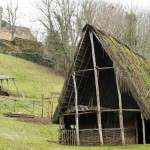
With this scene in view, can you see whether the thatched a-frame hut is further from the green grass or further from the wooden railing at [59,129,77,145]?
the green grass

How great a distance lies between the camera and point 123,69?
84.4ft

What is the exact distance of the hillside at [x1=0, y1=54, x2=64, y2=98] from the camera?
169 ft

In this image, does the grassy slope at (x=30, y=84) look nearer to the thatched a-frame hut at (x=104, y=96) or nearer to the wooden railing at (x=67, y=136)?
the wooden railing at (x=67, y=136)

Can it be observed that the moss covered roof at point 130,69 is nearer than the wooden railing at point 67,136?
Yes

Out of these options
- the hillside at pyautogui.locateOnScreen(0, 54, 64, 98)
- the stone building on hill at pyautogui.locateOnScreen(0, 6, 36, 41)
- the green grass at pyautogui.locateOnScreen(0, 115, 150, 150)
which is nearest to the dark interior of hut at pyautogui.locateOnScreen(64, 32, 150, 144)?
the green grass at pyautogui.locateOnScreen(0, 115, 150, 150)

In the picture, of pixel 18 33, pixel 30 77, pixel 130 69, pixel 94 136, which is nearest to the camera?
pixel 94 136

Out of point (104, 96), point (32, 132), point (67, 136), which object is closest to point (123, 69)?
point (104, 96)

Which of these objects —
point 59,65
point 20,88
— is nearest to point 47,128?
point 20,88

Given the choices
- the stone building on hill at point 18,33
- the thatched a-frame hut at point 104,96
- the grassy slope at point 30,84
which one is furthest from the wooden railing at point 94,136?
the stone building on hill at point 18,33

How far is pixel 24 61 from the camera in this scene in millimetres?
65938

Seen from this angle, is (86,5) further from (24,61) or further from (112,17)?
(24,61)

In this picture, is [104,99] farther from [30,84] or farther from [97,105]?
[30,84]

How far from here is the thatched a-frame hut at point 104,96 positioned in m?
25.6

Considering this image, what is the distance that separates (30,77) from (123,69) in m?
33.2
